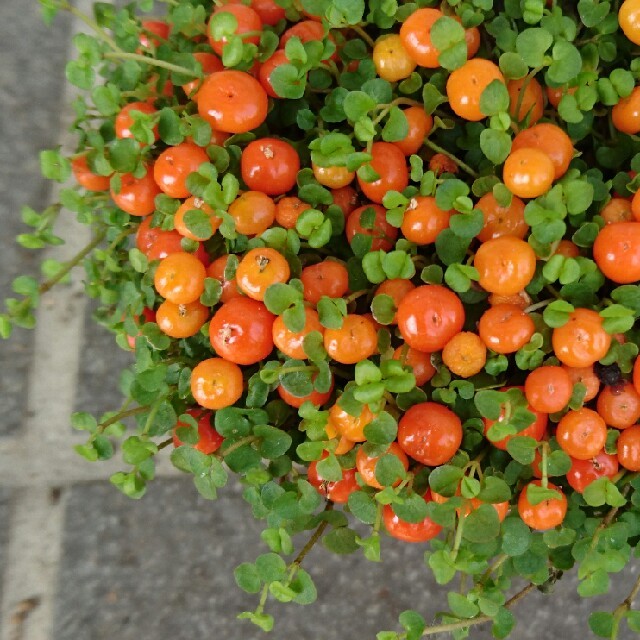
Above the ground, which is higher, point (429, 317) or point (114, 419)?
point (429, 317)

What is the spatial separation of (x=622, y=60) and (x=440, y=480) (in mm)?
292

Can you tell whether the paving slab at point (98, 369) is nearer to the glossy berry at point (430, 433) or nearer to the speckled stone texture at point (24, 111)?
the speckled stone texture at point (24, 111)

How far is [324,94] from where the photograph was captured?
49 centimetres

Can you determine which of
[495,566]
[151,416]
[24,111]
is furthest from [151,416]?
[24,111]

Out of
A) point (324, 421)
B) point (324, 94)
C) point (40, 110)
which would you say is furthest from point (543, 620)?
point (40, 110)

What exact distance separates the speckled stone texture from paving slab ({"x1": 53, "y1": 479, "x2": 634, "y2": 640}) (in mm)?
247

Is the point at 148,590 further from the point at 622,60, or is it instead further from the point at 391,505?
the point at 622,60

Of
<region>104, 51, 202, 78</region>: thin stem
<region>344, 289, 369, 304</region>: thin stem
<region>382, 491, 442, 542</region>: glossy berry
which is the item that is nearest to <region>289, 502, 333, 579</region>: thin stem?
<region>382, 491, 442, 542</region>: glossy berry

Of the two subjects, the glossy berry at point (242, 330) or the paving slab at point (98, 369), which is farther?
the paving slab at point (98, 369)

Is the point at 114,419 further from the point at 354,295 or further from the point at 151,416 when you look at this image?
the point at 354,295

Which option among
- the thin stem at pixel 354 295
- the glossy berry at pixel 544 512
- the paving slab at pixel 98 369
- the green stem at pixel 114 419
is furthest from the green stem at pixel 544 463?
the paving slab at pixel 98 369

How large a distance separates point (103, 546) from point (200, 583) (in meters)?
0.10

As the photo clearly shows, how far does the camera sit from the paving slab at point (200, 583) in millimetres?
667

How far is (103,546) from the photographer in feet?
2.23
